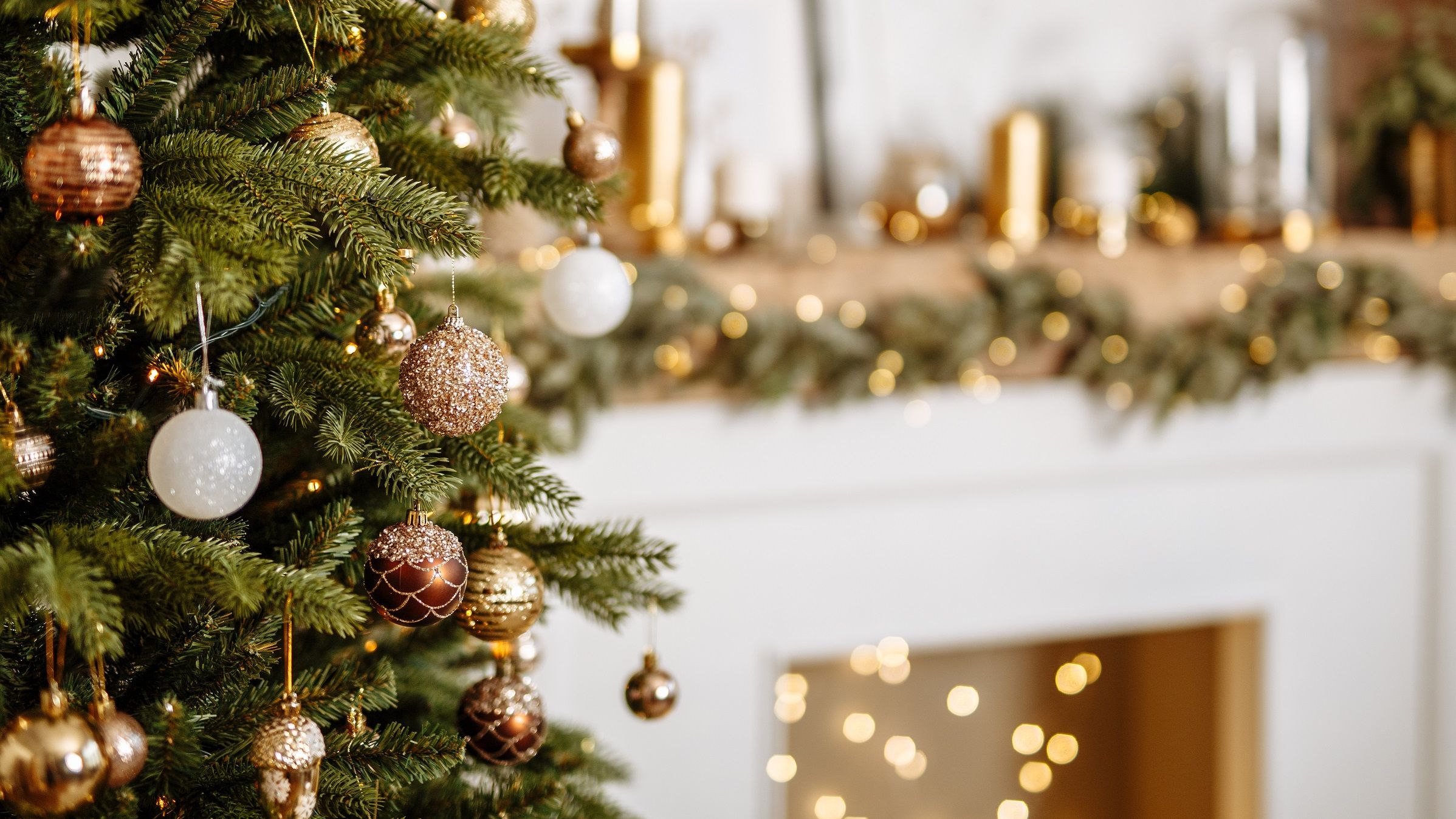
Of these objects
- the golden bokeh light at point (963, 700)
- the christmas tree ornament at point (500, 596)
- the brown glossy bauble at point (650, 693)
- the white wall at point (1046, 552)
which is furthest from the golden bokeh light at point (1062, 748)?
the christmas tree ornament at point (500, 596)

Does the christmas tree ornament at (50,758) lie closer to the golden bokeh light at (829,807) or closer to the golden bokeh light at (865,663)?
the golden bokeh light at (865,663)

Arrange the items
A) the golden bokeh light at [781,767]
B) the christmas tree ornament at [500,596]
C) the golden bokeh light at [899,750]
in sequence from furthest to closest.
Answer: the golden bokeh light at [899,750] < the golden bokeh light at [781,767] < the christmas tree ornament at [500,596]

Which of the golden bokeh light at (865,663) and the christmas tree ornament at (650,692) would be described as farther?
the golden bokeh light at (865,663)

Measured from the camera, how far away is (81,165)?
0.40 m

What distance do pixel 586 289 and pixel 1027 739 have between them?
1.38 m

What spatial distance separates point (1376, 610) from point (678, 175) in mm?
1272

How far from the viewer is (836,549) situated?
1.39 meters

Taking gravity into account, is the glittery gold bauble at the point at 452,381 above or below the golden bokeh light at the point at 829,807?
above

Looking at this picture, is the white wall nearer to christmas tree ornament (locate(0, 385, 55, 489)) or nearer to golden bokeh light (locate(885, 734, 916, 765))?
golden bokeh light (locate(885, 734, 916, 765))

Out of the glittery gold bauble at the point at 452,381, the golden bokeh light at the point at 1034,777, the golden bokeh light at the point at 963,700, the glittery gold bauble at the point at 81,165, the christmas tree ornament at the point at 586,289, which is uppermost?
the christmas tree ornament at the point at 586,289

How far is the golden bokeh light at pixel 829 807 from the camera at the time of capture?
5.40 feet

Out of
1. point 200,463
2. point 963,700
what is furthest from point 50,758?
point 963,700

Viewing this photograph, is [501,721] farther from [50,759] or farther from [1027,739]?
[1027,739]

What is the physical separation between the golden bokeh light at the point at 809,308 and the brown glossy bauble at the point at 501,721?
73 centimetres
